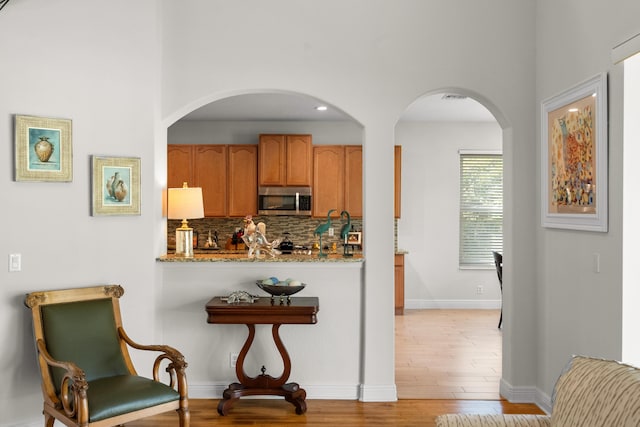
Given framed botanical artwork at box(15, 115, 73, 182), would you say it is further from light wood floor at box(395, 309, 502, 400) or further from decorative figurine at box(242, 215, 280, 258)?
light wood floor at box(395, 309, 502, 400)

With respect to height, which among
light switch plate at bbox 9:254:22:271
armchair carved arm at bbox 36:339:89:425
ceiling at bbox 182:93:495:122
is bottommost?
armchair carved arm at bbox 36:339:89:425

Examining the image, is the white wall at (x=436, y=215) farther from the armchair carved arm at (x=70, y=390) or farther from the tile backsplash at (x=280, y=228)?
the armchair carved arm at (x=70, y=390)

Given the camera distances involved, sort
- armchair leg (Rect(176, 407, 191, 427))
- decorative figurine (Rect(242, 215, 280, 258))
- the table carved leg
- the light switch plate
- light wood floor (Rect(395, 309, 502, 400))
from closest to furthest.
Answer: armchair leg (Rect(176, 407, 191, 427)) < the light switch plate < the table carved leg < decorative figurine (Rect(242, 215, 280, 258)) < light wood floor (Rect(395, 309, 502, 400))

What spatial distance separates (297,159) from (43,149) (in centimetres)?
429

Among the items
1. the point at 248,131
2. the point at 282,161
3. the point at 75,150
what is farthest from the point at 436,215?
the point at 75,150

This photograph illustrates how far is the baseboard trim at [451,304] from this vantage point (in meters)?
8.08

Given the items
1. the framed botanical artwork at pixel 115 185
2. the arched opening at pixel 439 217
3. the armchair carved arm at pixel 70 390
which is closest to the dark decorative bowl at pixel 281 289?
the framed botanical artwork at pixel 115 185

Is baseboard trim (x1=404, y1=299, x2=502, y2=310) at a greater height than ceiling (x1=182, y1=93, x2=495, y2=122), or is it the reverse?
ceiling (x1=182, y1=93, x2=495, y2=122)

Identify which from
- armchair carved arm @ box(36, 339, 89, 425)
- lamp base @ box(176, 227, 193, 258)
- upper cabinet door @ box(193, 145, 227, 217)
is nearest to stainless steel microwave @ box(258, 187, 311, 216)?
upper cabinet door @ box(193, 145, 227, 217)

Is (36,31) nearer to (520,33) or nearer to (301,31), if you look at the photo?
(301,31)

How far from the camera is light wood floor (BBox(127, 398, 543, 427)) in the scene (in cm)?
376

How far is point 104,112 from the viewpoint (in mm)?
3805

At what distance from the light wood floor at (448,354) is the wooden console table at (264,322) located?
92cm

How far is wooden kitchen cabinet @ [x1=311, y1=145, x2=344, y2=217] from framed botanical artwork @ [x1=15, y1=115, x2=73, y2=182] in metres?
4.29
